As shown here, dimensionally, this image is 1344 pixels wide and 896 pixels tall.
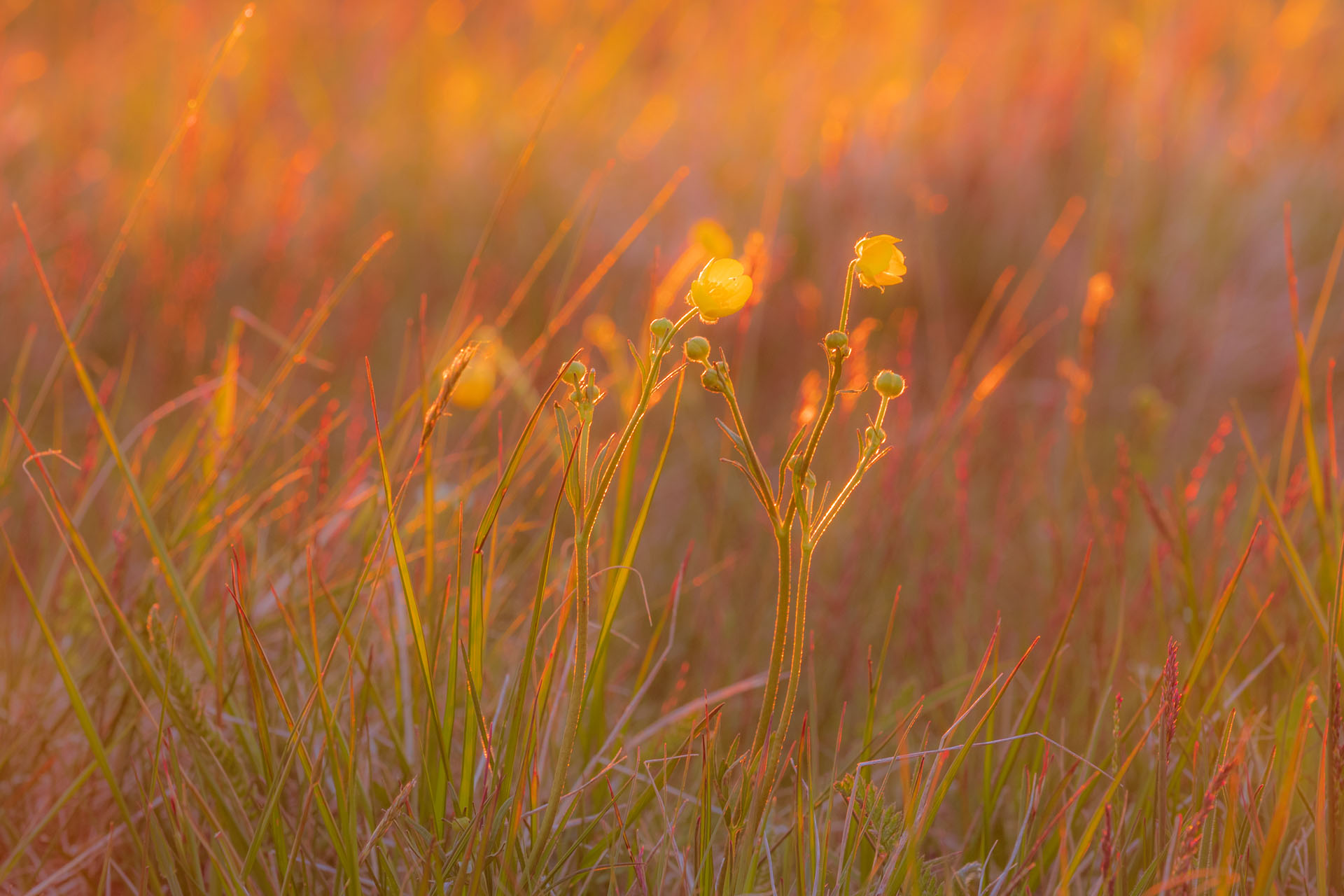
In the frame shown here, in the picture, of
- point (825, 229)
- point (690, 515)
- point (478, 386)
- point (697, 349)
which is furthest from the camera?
point (825, 229)

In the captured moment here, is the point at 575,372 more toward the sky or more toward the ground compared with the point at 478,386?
more toward the sky

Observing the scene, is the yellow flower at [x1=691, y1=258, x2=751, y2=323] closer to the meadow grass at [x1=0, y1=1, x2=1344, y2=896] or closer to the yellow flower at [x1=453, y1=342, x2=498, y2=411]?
the meadow grass at [x1=0, y1=1, x2=1344, y2=896]

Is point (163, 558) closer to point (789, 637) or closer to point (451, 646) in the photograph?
point (451, 646)

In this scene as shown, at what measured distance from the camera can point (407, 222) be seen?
251 cm

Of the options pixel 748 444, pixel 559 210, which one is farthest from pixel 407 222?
pixel 748 444

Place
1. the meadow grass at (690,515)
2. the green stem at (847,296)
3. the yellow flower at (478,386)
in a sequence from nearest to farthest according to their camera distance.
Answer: the green stem at (847,296), the meadow grass at (690,515), the yellow flower at (478,386)

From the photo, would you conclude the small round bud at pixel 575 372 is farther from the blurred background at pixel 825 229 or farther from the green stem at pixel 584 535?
the blurred background at pixel 825 229

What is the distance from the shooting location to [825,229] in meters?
2.30

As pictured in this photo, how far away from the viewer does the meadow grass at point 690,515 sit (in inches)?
27.0

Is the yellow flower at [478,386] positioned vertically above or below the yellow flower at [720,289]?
below

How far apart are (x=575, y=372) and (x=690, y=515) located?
112 centimetres

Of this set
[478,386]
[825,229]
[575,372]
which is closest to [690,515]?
[478,386]

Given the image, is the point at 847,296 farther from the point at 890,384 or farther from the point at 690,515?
the point at 690,515

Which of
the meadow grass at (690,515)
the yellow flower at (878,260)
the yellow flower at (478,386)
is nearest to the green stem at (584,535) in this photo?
the meadow grass at (690,515)
